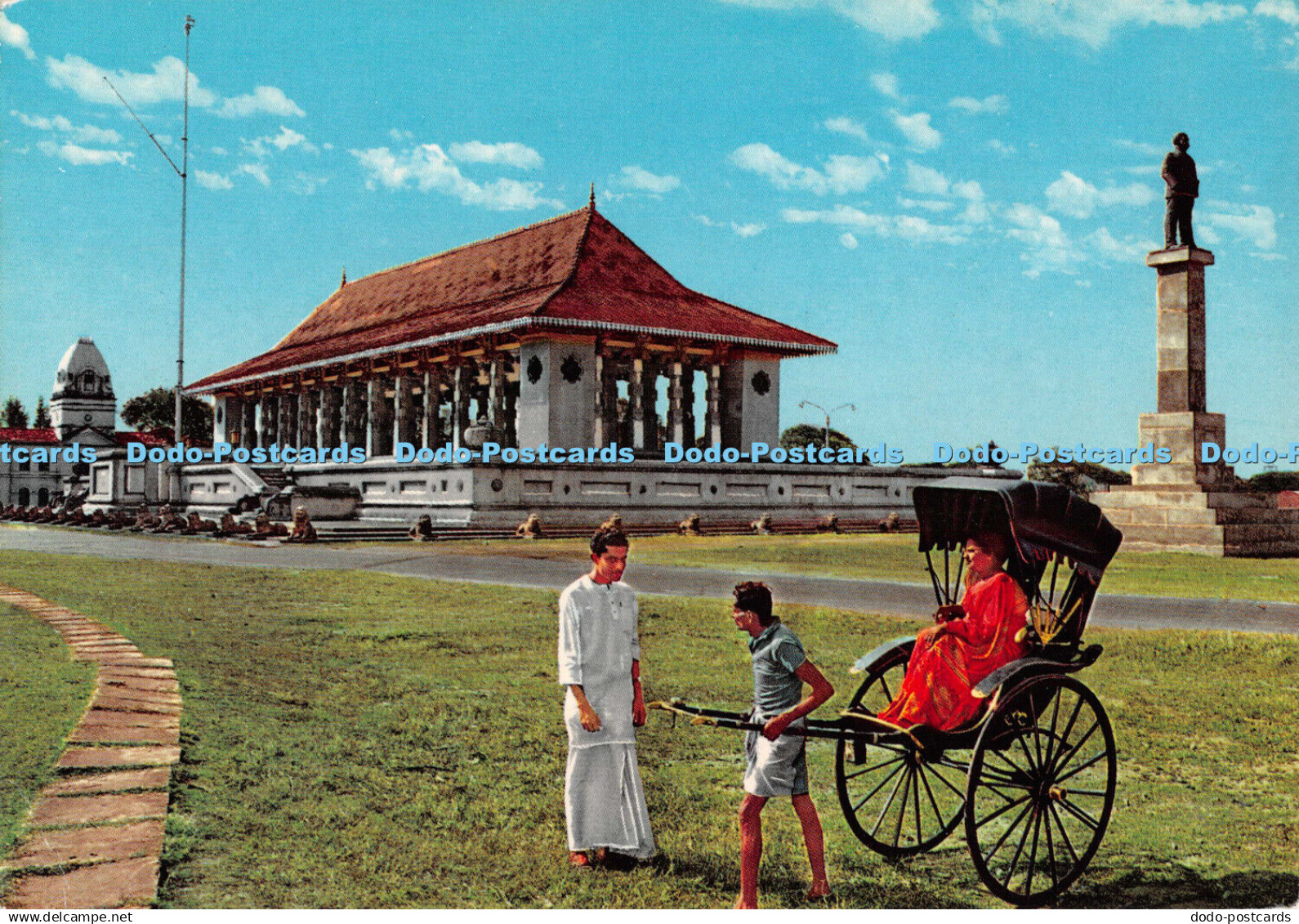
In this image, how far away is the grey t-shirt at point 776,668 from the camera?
4379 millimetres

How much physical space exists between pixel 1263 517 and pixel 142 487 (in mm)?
34133

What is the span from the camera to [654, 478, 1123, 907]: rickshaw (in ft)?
15.3

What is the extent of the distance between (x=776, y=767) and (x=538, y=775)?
212 centimetres

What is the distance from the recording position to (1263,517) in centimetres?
2338

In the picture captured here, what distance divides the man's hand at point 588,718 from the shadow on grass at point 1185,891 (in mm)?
2231

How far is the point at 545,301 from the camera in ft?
101

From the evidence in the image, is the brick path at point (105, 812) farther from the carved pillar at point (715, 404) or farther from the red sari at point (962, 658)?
the carved pillar at point (715, 404)

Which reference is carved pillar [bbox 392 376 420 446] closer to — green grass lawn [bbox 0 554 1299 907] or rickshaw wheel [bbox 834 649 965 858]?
green grass lawn [bbox 0 554 1299 907]

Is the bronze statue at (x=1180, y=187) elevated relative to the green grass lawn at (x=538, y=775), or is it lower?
elevated

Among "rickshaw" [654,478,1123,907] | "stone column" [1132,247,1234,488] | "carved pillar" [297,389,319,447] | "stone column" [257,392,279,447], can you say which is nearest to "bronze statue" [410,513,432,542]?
"stone column" [1132,247,1234,488]

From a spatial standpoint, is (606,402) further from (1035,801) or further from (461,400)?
(1035,801)

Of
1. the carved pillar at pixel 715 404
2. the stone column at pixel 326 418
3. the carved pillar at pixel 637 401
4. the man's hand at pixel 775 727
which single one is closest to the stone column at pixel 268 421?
the stone column at pixel 326 418

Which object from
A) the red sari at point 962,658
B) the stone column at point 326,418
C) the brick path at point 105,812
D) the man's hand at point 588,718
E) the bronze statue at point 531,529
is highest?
the stone column at point 326,418

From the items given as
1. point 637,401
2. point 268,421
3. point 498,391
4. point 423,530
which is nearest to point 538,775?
point 423,530
